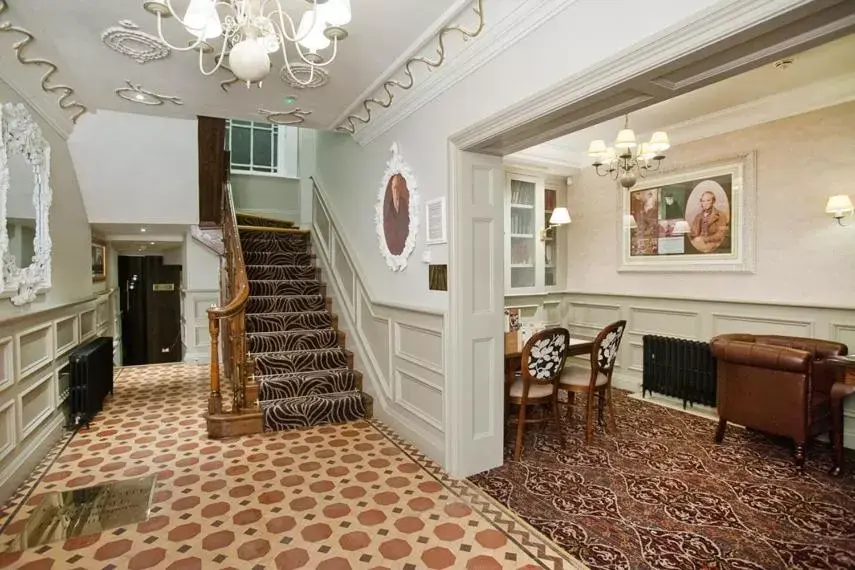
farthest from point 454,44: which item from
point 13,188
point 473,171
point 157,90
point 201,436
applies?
point 201,436

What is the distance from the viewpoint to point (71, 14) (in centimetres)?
246

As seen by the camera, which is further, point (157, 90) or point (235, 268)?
point (235, 268)

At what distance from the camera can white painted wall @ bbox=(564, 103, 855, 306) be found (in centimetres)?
363

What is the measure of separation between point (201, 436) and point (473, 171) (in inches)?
121

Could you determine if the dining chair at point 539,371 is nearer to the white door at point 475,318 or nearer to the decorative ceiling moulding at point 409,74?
the white door at point 475,318

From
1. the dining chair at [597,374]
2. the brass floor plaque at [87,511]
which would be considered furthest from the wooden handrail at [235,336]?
the dining chair at [597,374]

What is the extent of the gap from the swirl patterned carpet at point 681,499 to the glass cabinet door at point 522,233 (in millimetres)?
2173

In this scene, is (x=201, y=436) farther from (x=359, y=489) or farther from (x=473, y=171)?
(x=473, y=171)

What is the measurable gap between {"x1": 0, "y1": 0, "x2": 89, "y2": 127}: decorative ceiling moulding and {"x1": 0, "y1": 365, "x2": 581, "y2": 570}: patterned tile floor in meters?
2.69

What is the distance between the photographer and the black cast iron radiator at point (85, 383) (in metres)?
3.92

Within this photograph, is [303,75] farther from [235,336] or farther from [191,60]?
[235,336]

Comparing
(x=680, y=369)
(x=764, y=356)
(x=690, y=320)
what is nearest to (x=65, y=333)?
(x=764, y=356)

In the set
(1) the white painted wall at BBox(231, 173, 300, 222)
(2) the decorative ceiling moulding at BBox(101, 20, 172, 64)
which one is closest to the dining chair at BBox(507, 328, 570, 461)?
(2) the decorative ceiling moulding at BBox(101, 20, 172, 64)

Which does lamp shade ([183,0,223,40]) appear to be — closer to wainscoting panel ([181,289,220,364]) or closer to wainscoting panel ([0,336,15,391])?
wainscoting panel ([0,336,15,391])
